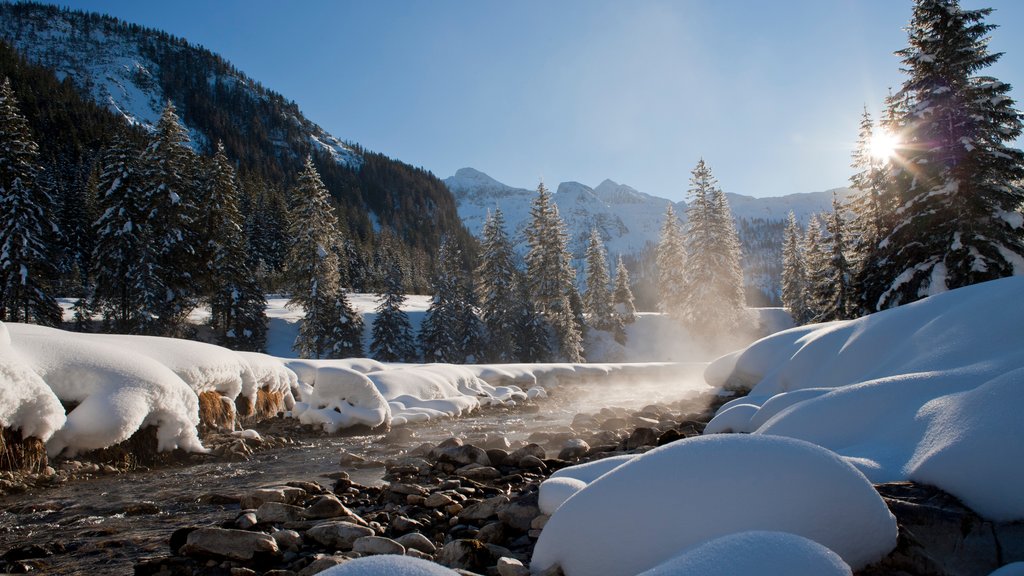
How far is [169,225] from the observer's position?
2775 centimetres

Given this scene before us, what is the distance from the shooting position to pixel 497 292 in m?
40.7

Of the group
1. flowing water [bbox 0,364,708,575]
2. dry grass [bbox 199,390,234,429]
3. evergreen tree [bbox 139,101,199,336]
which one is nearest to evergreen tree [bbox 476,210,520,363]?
evergreen tree [bbox 139,101,199,336]

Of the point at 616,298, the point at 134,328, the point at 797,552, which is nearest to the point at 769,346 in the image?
the point at 797,552

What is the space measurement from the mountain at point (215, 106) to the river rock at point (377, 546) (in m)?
116

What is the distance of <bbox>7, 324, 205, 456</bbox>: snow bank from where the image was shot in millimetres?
7973

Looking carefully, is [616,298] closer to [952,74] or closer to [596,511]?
[952,74]

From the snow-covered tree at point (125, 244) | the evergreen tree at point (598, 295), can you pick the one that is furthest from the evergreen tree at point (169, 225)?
the evergreen tree at point (598, 295)

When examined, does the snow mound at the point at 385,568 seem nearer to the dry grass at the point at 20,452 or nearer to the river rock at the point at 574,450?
the river rock at the point at 574,450

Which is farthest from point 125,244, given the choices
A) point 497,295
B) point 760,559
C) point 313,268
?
point 760,559

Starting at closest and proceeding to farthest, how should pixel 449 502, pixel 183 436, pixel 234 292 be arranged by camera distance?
pixel 449 502 < pixel 183 436 < pixel 234 292

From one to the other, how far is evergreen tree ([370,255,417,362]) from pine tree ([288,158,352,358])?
14.3ft

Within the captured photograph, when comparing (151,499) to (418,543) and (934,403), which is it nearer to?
(418,543)

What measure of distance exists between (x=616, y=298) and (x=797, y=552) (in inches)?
2050

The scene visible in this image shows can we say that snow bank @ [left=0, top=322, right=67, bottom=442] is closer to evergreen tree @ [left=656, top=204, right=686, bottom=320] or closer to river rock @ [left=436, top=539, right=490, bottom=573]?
river rock @ [left=436, top=539, right=490, bottom=573]
